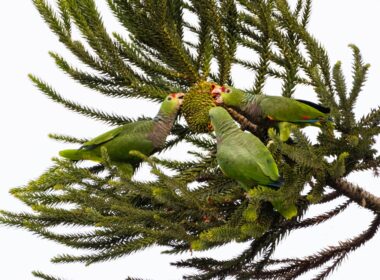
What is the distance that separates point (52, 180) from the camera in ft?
10.3

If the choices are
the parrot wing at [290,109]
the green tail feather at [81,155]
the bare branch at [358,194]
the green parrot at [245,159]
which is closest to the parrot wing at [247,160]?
the green parrot at [245,159]

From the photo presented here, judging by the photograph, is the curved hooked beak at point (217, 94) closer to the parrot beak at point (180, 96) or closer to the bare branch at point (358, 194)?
the parrot beak at point (180, 96)

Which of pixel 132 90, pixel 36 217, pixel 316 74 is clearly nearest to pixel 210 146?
pixel 132 90

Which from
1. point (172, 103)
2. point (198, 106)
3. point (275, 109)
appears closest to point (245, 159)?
point (275, 109)

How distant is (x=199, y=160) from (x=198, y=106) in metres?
0.40

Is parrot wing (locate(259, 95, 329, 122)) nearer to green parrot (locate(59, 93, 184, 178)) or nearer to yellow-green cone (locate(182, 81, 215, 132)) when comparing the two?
yellow-green cone (locate(182, 81, 215, 132))

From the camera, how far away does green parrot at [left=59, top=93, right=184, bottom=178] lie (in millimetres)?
3512

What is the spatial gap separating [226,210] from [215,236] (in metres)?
0.57

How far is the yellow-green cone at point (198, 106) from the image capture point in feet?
11.5

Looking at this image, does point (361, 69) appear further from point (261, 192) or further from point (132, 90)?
point (132, 90)

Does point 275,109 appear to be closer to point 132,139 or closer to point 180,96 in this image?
point 180,96

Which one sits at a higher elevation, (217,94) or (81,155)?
(217,94)

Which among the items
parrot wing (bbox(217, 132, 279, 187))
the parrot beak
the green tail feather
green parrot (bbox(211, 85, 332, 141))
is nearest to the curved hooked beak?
green parrot (bbox(211, 85, 332, 141))

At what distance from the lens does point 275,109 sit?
3400 mm
